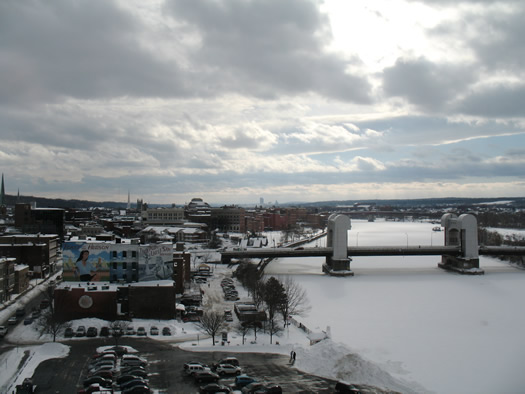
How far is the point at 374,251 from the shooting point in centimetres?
5216

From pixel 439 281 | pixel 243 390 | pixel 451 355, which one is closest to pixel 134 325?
pixel 243 390

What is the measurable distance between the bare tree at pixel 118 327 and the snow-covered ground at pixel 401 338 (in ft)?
2.38

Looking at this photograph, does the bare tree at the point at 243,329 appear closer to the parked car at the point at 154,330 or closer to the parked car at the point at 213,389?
the parked car at the point at 154,330

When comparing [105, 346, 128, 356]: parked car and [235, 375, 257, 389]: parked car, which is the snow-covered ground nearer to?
[105, 346, 128, 356]: parked car

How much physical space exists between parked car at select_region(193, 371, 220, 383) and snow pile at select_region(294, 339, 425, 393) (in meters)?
3.57

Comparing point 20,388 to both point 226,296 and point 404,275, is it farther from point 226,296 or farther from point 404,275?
point 404,275

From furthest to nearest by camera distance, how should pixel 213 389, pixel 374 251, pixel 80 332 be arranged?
pixel 374 251 → pixel 80 332 → pixel 213 389

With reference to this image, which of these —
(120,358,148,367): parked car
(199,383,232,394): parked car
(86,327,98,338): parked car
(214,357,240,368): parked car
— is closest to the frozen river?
(214,357,240,368): parked car

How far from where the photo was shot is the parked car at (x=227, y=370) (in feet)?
54.4

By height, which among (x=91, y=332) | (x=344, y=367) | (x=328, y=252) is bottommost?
(x=91, y=332)

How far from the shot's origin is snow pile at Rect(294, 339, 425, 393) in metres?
15.9

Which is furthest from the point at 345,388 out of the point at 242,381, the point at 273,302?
the point at 273,302

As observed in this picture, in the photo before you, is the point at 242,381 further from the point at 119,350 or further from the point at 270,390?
the point at 119,350

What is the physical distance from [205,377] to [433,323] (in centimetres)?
1479
